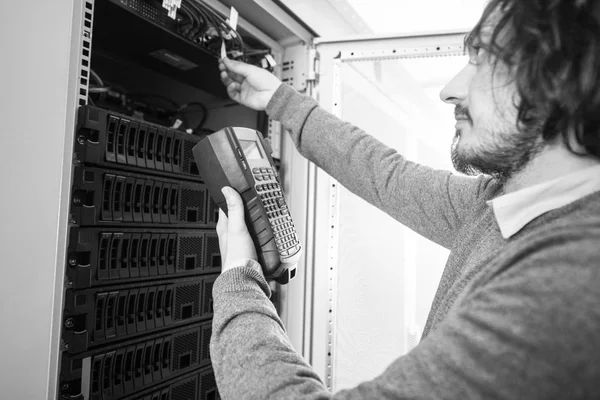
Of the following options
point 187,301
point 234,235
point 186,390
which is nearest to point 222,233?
point 234,235

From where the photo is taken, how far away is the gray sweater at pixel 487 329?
34cm

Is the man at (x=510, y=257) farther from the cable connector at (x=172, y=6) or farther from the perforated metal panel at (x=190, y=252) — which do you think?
the cable connector at (x=172, y=6)

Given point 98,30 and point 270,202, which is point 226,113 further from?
point 270,202

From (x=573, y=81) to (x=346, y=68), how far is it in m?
0.81

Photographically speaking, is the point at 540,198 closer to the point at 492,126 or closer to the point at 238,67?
the point at 492,126

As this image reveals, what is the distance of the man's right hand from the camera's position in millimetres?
947

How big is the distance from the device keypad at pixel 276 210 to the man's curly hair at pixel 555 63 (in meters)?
0.41

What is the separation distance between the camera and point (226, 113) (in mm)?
1262

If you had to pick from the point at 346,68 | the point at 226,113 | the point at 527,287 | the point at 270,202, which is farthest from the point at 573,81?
the point at 226,113

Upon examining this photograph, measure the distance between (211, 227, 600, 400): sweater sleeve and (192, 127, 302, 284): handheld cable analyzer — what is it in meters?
0.25

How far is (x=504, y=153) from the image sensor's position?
1.81 feet

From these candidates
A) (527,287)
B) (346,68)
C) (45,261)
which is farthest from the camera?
(346,68)

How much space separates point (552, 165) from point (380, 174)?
15.0 inches

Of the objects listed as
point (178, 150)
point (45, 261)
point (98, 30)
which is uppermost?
point (98, 30)
